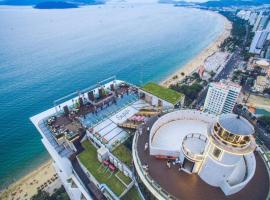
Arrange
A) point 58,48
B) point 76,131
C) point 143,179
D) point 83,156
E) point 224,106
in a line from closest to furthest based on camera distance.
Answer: point 143,179 < point 83,156 < point 76,131 < point 224,106 < point 58,48

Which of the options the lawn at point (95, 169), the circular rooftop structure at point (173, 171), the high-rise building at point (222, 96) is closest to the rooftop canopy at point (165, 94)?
the circular rooftop structure at point (173, 171)

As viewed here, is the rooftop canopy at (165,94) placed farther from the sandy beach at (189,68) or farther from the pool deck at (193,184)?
the sandy beach at (189,68)

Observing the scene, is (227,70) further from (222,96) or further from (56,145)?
(56,145)

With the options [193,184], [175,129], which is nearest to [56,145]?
[175,129]

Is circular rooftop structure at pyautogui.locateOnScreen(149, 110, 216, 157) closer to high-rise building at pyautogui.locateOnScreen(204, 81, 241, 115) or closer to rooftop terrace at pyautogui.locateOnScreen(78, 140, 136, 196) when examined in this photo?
rooftop terrace at pyautogui.locateOnScreen(78, 140, 136, 196)

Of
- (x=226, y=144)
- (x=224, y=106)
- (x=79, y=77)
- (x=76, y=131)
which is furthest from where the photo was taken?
(x=79, y=77)

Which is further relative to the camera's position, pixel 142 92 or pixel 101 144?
pixel 142 92

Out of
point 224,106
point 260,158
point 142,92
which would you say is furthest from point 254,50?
point 260,158

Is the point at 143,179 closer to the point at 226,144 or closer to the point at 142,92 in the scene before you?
the point at 226,144
